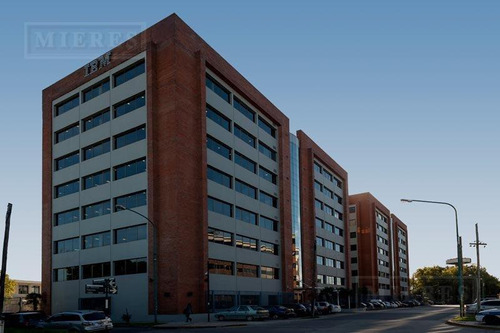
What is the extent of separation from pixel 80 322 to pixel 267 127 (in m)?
47.4

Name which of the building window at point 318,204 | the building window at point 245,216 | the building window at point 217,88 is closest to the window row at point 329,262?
the building window at point 318,204

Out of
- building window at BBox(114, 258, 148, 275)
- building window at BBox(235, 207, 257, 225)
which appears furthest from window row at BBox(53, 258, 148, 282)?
building window at BBox(235, 207, 257, 225)

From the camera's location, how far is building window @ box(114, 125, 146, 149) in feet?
181

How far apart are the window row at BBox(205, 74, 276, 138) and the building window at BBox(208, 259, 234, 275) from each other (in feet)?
59.4

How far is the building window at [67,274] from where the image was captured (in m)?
59.7

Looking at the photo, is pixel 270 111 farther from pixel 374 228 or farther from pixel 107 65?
pixel 374 228

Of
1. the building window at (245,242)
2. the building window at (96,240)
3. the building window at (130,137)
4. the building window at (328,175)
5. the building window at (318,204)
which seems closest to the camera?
the building window at (130,137)

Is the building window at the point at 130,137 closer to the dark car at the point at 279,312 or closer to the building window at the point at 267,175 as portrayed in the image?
the building window at the point at 267,175

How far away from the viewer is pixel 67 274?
60.9 metres

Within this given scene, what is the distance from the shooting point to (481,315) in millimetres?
36406

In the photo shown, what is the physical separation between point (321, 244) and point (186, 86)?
4820 cm

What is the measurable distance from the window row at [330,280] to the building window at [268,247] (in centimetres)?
1981

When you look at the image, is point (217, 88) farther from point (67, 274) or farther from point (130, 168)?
point (67, 274)

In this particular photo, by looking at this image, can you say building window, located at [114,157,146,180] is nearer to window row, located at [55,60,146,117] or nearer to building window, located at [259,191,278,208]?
window row, located at [55,60,146,117]
